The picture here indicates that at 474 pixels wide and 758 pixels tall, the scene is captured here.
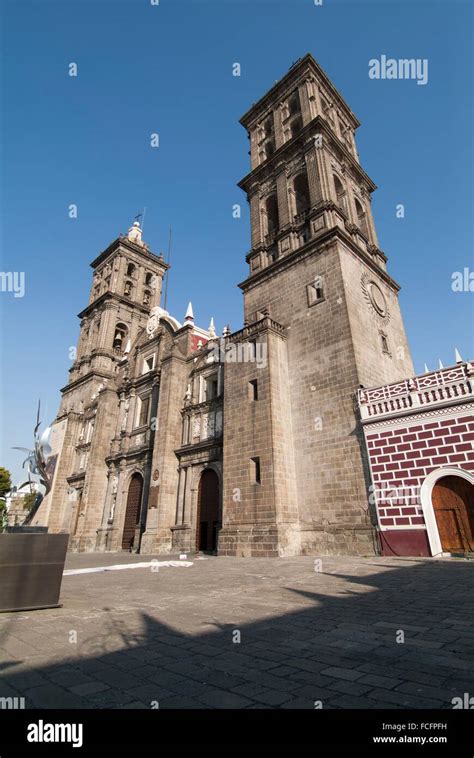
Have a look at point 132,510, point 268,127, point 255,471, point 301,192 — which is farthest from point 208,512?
point 268,127

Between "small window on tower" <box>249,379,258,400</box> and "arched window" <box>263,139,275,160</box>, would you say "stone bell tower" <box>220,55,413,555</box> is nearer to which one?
"small window on tower" <box>249,379,258,400</box>

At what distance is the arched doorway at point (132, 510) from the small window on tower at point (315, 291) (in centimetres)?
1474

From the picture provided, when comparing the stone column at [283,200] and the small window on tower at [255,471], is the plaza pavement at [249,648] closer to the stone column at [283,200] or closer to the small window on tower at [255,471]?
the small window on tower at [255,471]

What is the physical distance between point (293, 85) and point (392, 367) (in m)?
19.7

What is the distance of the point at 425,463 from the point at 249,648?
10.4 metres

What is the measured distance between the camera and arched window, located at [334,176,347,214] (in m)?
21.2

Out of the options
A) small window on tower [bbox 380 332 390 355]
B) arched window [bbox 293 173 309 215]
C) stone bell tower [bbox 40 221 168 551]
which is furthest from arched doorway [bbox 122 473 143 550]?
arched window [bbox 293 173 309 215]

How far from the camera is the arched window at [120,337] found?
37.9 meters

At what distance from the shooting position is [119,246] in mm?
41688

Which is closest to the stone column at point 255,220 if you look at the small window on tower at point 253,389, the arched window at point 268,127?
the arched window at point 268,127

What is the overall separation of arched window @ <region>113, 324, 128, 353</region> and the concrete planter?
3334 centimetres
